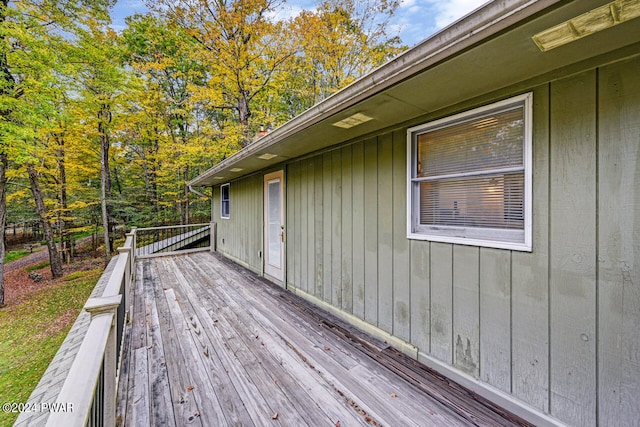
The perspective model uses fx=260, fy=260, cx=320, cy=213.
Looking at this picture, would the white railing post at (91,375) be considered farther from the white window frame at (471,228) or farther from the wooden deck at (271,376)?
the white window frame at (471,228)

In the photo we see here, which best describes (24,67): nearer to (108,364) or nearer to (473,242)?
(108,364)

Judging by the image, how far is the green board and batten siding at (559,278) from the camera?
4.51ft

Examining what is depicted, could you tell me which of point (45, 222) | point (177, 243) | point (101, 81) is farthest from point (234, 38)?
point (45, 222)

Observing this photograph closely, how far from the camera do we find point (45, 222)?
8930 millimetres

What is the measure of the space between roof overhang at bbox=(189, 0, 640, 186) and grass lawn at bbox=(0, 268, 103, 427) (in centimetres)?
529

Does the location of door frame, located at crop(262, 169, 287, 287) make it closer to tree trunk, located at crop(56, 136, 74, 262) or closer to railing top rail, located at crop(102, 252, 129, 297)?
railing top rail, located at crop(102, 252, 129, 297)

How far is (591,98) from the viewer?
4.82 ft

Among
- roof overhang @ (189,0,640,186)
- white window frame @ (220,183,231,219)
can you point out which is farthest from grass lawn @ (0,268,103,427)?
roof overhang @ (189,0,640,186)

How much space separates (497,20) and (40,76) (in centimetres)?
946

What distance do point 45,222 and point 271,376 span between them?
37.2 ft

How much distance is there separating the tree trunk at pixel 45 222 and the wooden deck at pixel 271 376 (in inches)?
341

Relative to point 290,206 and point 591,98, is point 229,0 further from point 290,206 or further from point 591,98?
point 591,98

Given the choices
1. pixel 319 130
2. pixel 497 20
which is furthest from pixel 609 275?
pixel 319 130

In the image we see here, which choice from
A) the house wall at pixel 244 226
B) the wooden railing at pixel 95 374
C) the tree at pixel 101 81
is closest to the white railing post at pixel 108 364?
the wooden railing at pixel 95 374
